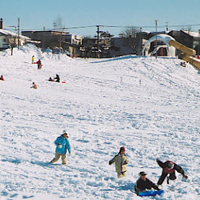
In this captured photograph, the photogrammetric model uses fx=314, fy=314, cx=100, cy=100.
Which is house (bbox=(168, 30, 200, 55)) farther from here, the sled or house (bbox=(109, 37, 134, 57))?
the sled

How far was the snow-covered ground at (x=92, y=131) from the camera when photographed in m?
7.68

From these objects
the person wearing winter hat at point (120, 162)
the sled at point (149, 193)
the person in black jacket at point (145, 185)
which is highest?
the person wearing winter hat at point (120, 162)

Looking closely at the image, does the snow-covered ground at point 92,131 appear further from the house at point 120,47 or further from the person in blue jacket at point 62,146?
the house at point 120,47

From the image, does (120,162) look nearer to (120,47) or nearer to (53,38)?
(53,38)

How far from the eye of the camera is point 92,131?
1381 cm

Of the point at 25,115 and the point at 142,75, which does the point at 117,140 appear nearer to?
the point at 25,115

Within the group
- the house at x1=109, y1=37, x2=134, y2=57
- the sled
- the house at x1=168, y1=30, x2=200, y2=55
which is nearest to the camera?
the sled

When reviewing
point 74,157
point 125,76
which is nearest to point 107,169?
point 74,157

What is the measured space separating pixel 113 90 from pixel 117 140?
15080 mm

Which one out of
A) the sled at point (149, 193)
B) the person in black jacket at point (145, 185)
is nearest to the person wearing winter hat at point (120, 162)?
the person in black jacket at point (145, 185)

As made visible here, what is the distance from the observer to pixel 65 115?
16.9 metres

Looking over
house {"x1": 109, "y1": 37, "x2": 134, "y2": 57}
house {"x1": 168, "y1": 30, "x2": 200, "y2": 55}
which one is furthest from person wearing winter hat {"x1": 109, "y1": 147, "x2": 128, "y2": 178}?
house {"x1": 109, "y1": 37, "x2": 134, "y2": 57}

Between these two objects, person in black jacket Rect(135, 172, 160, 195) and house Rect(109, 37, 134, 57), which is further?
house Rect(109, 37, 134, 57)

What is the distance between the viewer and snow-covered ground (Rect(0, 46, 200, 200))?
7.68m
